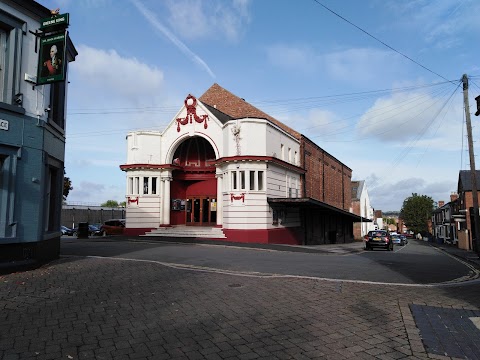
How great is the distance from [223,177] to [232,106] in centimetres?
1068

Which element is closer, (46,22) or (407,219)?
(46,22)

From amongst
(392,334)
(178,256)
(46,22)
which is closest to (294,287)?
(392,334)

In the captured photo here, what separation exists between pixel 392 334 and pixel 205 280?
4904 millimetres

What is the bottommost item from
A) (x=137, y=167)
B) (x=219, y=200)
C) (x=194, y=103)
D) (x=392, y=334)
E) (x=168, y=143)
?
(x=392, y=334)

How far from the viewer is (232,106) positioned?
119 feet

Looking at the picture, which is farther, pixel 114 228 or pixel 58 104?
pixel 114 228

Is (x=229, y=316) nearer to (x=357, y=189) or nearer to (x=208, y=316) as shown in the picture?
(x=208, y=316)

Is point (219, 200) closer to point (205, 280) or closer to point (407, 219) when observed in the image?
point (205, 280)

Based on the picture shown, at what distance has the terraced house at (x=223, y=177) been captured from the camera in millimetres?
26172

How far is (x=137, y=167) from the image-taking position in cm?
2997

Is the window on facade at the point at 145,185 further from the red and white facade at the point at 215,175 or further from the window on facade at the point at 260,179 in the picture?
the window on facade at the point at 260,179

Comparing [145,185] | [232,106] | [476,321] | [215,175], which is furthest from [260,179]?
[476,321]

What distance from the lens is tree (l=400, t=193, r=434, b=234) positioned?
94.4 metres

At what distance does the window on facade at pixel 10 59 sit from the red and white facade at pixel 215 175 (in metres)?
17.0
